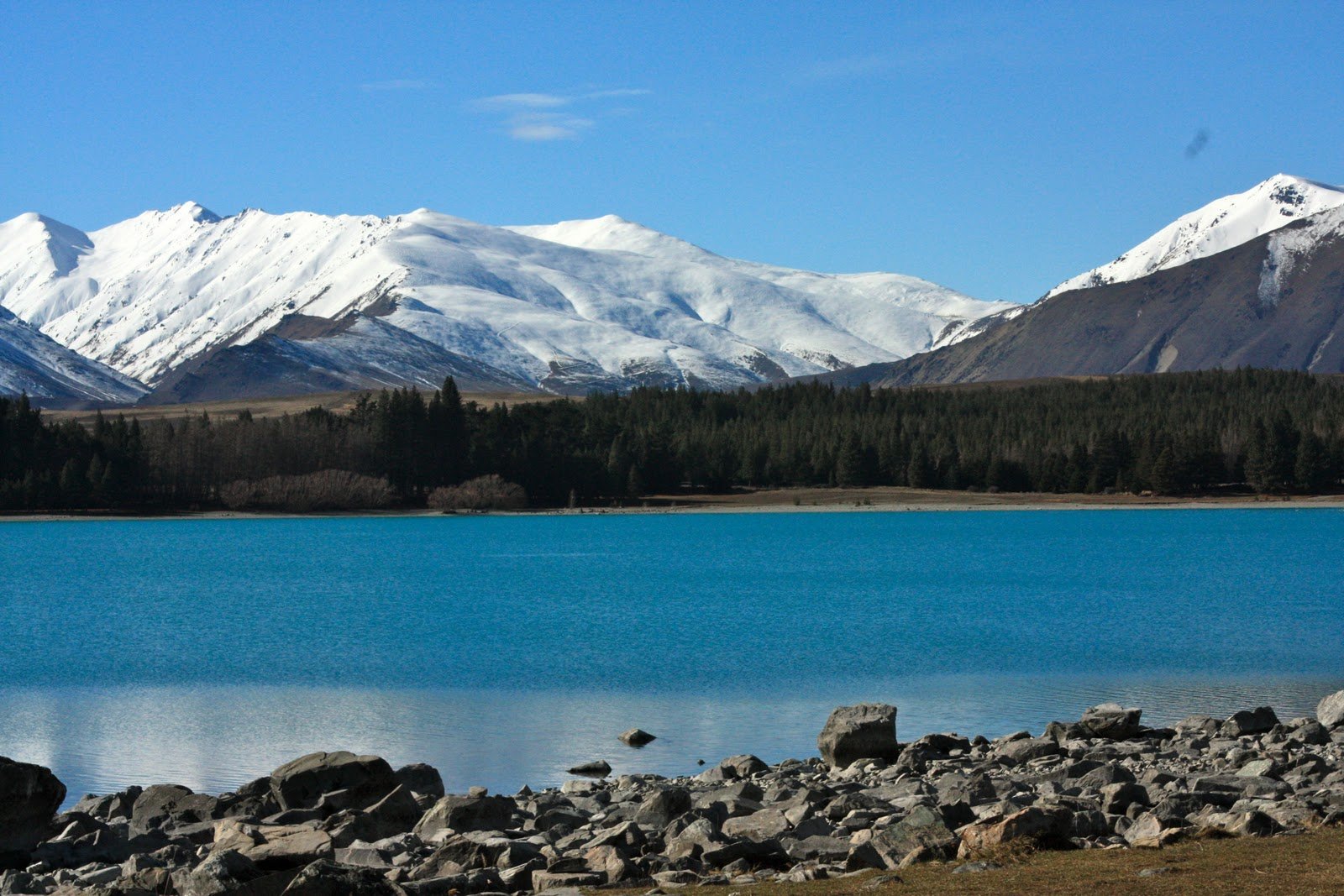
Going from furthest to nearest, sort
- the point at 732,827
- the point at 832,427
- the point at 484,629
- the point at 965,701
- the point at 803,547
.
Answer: the point at 832,427, the point at 803,547, the point at 484,629, the point at 965,701, the point at 732,827

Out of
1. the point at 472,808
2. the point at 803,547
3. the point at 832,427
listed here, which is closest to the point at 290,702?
the point at 472,808

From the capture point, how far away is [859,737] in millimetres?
27797

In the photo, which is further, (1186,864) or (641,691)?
(641,691)

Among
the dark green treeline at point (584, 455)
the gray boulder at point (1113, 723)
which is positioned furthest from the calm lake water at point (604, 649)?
the dark green treeline at point (584, 455)

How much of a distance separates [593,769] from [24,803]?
11715 millimetres

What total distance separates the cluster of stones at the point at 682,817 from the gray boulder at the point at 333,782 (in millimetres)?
27

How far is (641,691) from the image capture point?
40.0 meters

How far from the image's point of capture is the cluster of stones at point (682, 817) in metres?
17.0

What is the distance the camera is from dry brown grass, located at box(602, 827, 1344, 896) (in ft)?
48.0

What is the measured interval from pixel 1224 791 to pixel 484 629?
127 ft

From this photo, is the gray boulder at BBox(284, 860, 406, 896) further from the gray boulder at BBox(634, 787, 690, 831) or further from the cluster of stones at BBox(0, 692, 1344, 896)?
the gray boulder at BBox(634, 787, 690, 831)

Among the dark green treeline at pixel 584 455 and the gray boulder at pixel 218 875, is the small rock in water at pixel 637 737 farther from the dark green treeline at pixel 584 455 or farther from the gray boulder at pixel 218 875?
the dark green treeline at pixel 584 455

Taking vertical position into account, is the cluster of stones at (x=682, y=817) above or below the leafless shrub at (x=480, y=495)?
below

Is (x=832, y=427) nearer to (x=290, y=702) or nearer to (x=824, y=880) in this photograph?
(x=290, y=702)
